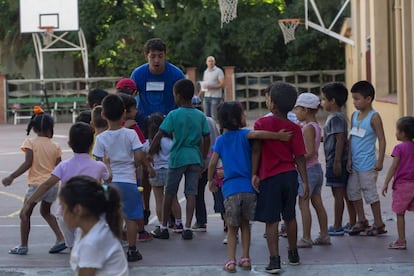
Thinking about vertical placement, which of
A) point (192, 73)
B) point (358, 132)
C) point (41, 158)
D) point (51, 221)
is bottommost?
point (51, 221)

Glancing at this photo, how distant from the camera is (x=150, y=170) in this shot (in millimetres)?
7859

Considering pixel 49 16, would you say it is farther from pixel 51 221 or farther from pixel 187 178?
pixel 51 221

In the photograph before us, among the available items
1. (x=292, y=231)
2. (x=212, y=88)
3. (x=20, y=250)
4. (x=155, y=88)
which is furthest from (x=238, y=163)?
(x=212, y=88)

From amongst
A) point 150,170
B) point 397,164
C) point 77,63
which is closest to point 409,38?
point 397,164

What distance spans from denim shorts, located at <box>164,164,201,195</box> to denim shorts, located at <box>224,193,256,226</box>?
1.39 m

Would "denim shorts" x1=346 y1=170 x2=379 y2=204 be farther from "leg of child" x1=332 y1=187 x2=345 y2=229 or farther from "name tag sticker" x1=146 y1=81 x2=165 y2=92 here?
"name tag sticker" x1=146 y1=81 x2=165 y2=92

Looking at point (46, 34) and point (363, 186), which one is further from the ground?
point (46, 34)

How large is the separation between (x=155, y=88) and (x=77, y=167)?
88.8 inches

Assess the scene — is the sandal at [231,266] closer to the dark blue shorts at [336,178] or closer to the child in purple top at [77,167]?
the child in purple top at [77,167]

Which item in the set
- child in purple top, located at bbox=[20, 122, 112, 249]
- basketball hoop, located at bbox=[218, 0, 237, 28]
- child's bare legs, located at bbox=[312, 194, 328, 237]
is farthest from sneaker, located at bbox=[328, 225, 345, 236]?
basketball hoop, located at bbox=[218, 0, 237, 28]

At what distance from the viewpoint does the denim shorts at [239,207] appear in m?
7.15

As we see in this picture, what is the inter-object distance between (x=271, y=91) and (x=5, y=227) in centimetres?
393

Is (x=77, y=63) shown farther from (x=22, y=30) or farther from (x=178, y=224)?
(x=178, y=224)

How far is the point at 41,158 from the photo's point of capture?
805 centimetres
